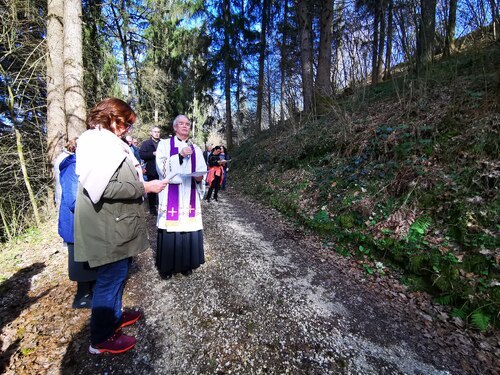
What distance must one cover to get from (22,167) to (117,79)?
4.47m

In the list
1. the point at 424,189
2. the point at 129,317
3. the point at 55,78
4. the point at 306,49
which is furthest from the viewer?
the point at 306,49

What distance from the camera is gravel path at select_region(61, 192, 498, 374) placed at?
77.3 inches

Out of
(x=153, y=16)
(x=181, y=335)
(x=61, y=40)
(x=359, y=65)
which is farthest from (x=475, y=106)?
(x=153, y=16)

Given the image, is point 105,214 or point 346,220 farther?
point 346,220

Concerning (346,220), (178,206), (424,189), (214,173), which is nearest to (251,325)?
(178,206)

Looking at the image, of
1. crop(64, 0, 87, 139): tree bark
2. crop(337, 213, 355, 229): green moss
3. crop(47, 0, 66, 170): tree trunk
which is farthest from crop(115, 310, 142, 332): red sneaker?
crop(47, 0, 66, 170): tree trunk

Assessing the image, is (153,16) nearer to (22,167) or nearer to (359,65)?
(22,167)

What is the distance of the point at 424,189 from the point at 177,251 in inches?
163

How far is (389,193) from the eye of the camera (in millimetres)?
4227

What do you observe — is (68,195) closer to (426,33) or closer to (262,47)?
(426,33)

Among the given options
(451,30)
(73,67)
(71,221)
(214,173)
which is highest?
A: (451,30)

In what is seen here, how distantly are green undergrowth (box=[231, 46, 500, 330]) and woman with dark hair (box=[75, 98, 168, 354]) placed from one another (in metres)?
3.30

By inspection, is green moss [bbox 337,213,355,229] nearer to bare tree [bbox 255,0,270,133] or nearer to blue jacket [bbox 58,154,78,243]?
blue jacket [bbox 58,154,78,243]

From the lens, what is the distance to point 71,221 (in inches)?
89.7
